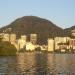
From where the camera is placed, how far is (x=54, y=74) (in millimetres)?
41188

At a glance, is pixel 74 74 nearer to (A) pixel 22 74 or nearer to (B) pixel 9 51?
(A) pixel 22 74

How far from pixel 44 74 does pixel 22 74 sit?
2.34 m

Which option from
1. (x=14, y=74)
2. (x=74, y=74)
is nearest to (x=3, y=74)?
(x=14, y=74)

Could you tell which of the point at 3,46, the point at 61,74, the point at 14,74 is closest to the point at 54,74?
the point at 61,74

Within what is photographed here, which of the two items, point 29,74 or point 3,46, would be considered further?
point 3,46

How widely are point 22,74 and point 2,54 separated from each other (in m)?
78.8

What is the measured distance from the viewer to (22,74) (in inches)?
1592

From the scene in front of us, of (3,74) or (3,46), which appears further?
(3,46)

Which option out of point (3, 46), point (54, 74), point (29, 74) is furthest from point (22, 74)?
point (3, 46)

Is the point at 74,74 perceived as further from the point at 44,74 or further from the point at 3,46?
the point at 3,46

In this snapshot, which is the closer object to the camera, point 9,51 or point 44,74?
point 44,74

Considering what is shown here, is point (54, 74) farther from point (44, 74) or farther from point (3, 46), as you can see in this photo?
point (3, 46)

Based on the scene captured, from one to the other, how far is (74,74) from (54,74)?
2.37 meters

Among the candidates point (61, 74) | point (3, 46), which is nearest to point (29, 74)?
point (61, 74)
